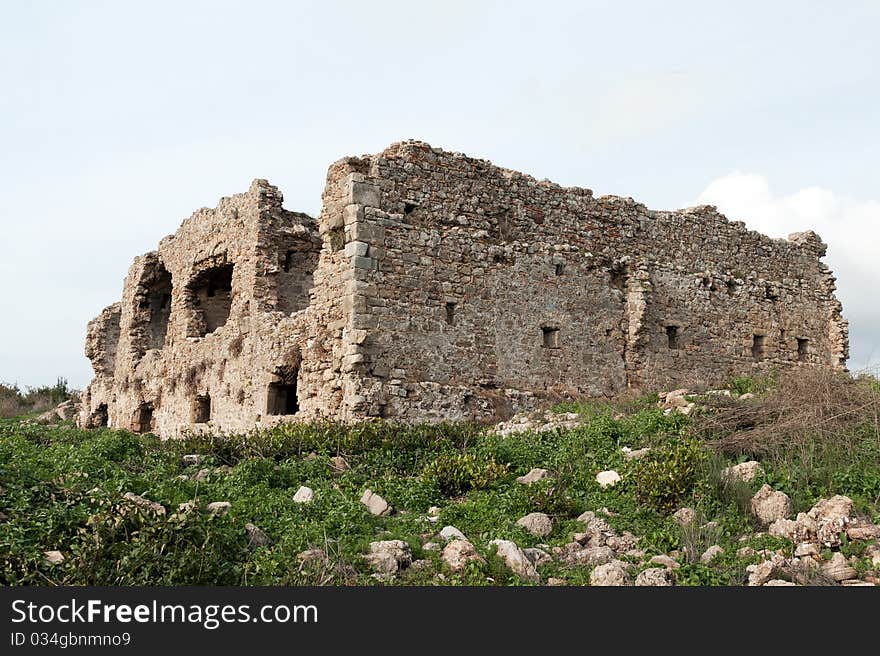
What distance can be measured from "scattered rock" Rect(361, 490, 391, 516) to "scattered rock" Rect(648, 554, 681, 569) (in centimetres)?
261

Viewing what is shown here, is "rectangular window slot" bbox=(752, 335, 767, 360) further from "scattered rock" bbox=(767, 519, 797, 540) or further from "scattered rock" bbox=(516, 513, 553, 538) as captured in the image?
"scattered rock" bbox=(516, 513, 553, 538)

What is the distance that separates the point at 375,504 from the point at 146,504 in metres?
2.31

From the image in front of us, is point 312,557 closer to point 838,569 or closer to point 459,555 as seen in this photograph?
point 459,555

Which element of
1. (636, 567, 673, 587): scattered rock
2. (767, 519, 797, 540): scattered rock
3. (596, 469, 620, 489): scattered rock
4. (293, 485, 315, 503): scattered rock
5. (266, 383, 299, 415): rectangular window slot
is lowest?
(636, 567, 673, 587): scattered rock

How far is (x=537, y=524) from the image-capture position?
8195mm

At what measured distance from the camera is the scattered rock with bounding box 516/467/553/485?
9523 mm

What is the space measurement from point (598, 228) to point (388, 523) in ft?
27.4

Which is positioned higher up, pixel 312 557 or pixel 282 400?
pixel 282 400

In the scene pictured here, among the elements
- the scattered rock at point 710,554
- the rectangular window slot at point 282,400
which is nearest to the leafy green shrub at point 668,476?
the scattered rock at point 710,554

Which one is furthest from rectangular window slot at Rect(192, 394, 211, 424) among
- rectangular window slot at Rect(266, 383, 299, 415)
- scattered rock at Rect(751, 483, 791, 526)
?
scattered rock at Rect(751, 483, 791, 526)

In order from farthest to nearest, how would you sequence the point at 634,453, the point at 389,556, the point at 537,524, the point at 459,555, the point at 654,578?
the point at 634,453 → the point at 537,524 → the point at 459,555 → the point at 389,556 → the point at 654,578

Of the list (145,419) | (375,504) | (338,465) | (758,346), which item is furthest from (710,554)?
(145,419)

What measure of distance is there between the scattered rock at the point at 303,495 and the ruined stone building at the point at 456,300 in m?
3.12

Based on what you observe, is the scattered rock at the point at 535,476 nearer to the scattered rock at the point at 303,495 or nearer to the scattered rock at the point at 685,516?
the scattered rock at the point at 685,516
